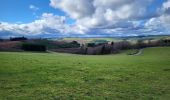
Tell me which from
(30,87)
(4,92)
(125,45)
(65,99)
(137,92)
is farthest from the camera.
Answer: (125,45)

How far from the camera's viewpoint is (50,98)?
40.9 feet

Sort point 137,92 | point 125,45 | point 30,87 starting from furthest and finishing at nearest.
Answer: point 125,45, point 30,87, point 137,92

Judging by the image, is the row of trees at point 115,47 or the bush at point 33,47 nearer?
the bush at point 33,47

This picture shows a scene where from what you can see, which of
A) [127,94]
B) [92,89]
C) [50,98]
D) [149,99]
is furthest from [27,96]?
[149,99]

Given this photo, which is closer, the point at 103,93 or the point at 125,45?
the point at 103,93

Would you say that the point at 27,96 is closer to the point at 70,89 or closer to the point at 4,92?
the point at 4,92

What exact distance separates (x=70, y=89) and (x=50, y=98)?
2.72m

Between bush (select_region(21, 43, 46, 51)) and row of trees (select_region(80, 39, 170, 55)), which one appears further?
row of trees (select_region(80, 39, 170, 55))

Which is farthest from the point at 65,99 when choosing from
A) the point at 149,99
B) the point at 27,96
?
the point at 149,99

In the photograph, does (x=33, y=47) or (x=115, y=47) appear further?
(x=115, y=47)

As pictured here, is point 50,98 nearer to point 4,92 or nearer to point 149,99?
point 4,92

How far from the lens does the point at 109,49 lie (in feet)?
424

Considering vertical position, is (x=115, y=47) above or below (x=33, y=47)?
below

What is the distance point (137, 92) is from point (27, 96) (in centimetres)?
631
